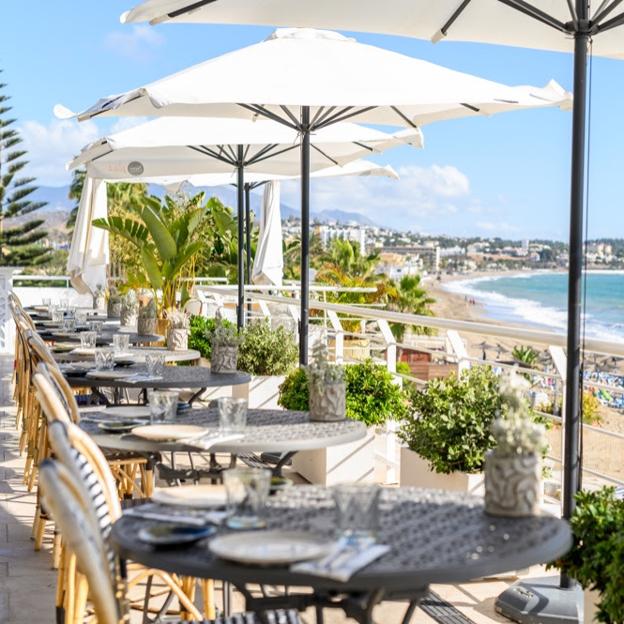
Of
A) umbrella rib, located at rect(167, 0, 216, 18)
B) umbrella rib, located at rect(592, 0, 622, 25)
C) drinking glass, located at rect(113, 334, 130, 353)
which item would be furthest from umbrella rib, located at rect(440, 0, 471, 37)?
drinking glass, located at rect(113, 334, 130, 353)

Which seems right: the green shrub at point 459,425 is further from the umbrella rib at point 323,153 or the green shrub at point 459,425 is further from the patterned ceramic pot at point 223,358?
the umbrella rib at point 323,153

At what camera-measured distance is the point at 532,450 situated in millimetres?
2529

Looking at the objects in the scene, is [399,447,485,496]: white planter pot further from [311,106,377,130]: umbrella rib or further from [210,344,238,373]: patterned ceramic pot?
[311,106,377,130]: umbrella rib

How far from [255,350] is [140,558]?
19.6ft

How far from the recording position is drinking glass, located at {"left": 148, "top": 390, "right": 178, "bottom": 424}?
11.5 ft

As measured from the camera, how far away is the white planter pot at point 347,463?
241 inches

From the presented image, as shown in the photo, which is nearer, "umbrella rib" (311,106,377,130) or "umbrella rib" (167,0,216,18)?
"umbrella rib" (167,0,216,18)

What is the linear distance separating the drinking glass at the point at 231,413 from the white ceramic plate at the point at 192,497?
2.11 ft

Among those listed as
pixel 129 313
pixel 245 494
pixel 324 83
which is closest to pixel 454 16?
pixel 324 83

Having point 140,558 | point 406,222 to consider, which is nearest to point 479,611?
point 140,558

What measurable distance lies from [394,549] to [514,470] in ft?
1.49

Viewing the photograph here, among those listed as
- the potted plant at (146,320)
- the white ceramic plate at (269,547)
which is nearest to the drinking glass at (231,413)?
the white ceramic plate at (269,547)

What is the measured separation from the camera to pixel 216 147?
29.4ft

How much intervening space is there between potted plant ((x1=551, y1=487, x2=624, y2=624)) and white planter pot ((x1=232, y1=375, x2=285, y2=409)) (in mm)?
4679
